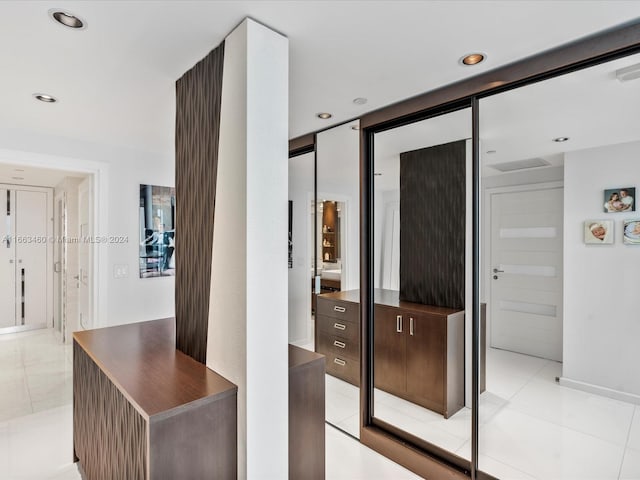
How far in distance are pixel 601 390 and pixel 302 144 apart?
8.44 feet

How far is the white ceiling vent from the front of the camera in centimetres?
205

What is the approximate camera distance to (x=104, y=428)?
170 centimetres

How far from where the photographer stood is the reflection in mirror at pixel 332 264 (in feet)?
8.97

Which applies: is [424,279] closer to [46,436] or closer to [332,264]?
[332,264]

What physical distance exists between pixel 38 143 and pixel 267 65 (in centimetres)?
258

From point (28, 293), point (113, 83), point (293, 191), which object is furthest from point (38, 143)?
point (28, 293)

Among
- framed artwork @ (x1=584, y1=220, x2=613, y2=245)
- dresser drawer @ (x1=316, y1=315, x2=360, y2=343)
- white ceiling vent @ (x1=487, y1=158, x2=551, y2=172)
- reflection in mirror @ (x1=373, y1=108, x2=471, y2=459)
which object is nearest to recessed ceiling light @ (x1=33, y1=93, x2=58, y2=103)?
reflection in mirror @ (x1=373, y1=108, x2=471, y2=459)

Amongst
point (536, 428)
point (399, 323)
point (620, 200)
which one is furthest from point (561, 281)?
point (399, 323)

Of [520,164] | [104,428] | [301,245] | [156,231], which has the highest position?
[520,164]

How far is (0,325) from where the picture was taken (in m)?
5.39

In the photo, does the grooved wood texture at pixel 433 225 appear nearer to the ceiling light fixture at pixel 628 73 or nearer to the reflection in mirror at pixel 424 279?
the reflection in mirror at pixel 424 279

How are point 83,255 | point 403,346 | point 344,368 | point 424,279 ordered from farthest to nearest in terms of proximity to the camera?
point 83,255 < point 344,368 < point 403,346 < point 424,279

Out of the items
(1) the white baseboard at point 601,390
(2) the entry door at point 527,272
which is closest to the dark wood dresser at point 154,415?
(2) the entry door at point 527,272

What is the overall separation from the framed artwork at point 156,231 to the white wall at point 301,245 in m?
1.24
